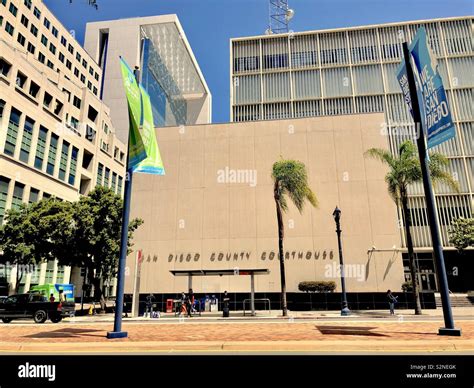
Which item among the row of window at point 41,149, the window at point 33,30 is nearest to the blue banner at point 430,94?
the row of window at point 41,149

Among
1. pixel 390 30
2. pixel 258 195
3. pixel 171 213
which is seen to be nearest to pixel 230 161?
pixel 258 195

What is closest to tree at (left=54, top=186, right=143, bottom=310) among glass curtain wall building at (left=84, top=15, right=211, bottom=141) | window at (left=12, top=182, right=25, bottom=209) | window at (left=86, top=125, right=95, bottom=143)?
window at (left=12, top=182, right=25, bottom=209)

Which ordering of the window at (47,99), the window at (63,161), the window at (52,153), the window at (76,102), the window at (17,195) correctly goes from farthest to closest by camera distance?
the window at (76,102) < the window at (63,161) < the window at (47,99) < the window at (52,153) < the window at (17,195)

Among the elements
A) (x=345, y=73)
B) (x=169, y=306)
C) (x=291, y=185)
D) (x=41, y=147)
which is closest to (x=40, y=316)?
(x=169, y=306)

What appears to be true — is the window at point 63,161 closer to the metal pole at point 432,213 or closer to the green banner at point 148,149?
the green banner at point 148,149

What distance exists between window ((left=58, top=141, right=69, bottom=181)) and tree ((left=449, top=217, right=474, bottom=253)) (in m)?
55.5

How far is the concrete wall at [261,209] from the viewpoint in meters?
31.2

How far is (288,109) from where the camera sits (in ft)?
190

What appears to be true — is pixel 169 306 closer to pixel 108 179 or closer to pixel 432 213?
pixel 432 213

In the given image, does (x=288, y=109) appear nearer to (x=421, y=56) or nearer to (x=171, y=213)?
(x=171, y=213)

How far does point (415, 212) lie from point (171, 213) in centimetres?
3543

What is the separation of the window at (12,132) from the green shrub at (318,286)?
36726 millimetres

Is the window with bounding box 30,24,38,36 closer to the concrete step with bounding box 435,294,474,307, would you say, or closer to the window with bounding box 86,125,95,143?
the window with bounding box 86,125,95,143

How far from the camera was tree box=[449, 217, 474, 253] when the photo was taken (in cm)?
4150
